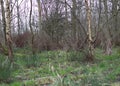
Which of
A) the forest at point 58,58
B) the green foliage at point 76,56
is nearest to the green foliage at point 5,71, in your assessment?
the forest at point 58,58

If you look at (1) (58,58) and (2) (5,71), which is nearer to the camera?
(2) (5,71)

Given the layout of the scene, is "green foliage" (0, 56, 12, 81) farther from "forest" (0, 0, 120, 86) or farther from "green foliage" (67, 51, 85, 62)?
"green foliage" (67, 51, 85, 62)

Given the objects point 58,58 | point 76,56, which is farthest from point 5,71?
point 58,58

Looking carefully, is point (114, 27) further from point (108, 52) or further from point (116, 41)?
point (108, 52)

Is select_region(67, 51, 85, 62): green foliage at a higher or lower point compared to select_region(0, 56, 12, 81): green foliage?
lower

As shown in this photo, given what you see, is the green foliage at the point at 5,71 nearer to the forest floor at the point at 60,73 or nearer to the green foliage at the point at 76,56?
the forest floor at the point at 60,73

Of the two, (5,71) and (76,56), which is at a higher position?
(5,71)

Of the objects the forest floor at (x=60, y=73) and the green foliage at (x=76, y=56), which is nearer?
the forest floor at (x=60, y=73)

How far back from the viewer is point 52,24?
19219 millimetres

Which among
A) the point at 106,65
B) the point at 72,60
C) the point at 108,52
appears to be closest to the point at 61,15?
the point at 108,52

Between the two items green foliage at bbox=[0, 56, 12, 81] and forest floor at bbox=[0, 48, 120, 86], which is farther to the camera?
green foliage at bbox=[0, 56, 12, 81]

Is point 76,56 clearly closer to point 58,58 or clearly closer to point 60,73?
point 58,58

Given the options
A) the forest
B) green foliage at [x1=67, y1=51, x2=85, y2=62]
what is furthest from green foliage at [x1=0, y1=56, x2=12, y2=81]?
green foliage at [x1=67, y1=51, x2=85, y2=62]

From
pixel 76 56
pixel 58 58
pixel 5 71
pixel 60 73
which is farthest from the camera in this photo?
pixel 58 58
